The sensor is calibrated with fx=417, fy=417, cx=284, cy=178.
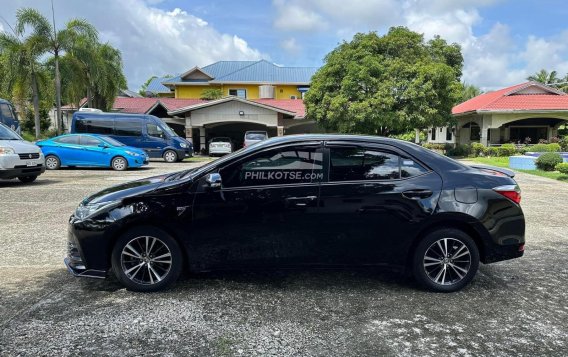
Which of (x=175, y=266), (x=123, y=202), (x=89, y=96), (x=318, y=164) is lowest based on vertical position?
(x=175, y=266)

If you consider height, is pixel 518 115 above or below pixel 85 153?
above

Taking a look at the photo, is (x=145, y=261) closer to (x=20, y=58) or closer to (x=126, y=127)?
(x=126, y=127)

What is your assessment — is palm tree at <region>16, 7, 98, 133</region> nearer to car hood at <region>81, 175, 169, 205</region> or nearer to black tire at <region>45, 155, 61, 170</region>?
black tire at <region>45, 155, 61, 170</region>

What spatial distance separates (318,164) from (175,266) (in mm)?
1708

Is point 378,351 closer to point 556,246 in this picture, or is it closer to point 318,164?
point 318,164

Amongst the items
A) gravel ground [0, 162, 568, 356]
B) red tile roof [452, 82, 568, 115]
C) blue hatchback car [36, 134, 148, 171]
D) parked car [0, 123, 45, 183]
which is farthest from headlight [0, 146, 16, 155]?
red tile roof [452, 82, 568, 115]

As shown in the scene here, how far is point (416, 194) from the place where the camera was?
407 centimetres

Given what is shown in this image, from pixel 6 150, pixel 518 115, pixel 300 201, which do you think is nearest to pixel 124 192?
pixel 300 201

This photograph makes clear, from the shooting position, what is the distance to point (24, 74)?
82.4 ft

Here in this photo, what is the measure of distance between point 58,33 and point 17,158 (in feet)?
60.1

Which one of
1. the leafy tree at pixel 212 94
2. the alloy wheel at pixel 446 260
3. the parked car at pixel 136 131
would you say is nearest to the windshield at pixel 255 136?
the parked car at pixel 136 131

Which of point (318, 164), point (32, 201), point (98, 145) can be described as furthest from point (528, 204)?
point (98, 145)

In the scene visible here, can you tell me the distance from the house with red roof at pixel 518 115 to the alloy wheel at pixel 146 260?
29062 millimetres

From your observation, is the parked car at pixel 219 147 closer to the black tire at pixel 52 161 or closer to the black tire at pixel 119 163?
the black tire at pixel 119 163
